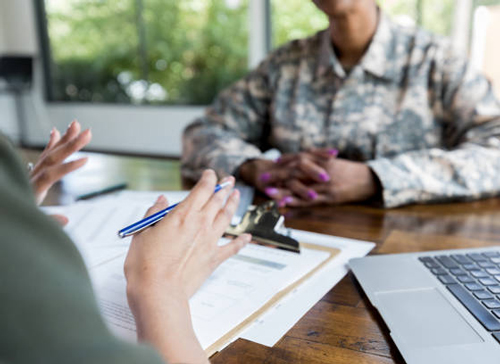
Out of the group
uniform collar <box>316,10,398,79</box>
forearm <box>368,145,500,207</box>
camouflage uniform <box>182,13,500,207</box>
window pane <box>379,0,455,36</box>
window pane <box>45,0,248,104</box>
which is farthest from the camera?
window pane <box>45,0,248,104</box>

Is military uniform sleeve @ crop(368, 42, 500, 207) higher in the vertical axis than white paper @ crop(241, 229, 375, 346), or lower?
higher

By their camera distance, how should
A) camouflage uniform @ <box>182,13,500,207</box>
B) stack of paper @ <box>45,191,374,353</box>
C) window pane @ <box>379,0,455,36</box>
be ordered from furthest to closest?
window pane @ <box>379,0,455,36</box> → camouflage uniform @ <box>182,13,500,207</box> → stack of paper @ <box>45,191,374,353</box>

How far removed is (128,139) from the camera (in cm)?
469

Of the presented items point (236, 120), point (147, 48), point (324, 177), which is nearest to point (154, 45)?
point (147, 48)

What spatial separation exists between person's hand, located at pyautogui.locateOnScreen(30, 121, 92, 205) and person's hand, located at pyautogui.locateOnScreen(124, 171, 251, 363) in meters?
0.27

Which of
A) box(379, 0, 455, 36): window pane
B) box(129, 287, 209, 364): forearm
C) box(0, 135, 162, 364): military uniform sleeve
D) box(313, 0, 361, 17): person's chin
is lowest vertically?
box(129, 287, 209, 364): forearm

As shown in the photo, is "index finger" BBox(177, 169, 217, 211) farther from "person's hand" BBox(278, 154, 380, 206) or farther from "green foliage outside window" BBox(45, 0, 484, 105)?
"green foliage outside window" BBox(45, 0, 484, 105)

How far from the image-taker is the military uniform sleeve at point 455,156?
887 millimetres

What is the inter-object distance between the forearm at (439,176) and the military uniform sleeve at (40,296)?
763mm

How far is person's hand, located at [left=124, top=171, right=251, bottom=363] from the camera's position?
341 millimetres

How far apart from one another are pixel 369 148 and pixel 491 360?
0.86 m

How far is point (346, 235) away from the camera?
0.71 metres

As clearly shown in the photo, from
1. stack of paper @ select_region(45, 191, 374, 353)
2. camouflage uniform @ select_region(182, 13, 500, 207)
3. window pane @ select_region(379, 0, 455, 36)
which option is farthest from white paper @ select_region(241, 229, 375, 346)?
window pane @ select_region(379, 0, 455, 36)

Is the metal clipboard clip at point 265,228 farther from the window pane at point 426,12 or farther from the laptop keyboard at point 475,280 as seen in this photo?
the window pane at point 426,12
